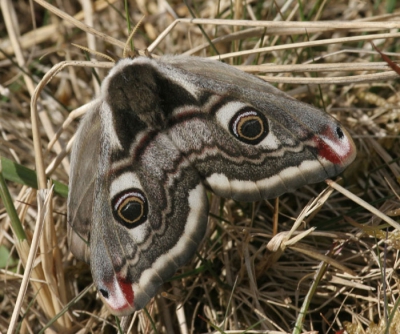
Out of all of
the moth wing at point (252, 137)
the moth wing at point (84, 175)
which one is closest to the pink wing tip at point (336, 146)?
the moth wing at point (252, 137)

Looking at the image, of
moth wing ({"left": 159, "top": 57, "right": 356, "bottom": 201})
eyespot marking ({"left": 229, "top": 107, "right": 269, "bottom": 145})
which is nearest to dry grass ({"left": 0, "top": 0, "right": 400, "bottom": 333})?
moth wing ({"left": 159, "top": 57, "right": 356, "bottom": 201})

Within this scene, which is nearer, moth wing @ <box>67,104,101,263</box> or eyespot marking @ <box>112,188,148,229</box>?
eyespot marking @ <box>112,188,148,229</box>

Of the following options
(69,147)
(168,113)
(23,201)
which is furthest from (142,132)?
(23,201)

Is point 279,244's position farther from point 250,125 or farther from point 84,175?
point 84,175

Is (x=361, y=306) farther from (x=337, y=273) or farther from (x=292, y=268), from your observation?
(x=292, y=268)

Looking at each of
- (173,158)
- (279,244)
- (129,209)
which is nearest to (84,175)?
(129,209)

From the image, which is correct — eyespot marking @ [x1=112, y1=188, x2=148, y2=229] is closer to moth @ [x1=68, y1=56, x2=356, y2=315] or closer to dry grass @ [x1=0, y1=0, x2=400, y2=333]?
moth @ [x1=68, y1=56, x2=356, y2=315]

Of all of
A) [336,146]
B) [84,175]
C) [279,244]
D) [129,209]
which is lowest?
[279,244]

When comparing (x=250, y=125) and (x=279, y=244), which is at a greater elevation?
(x=250, y=125)
